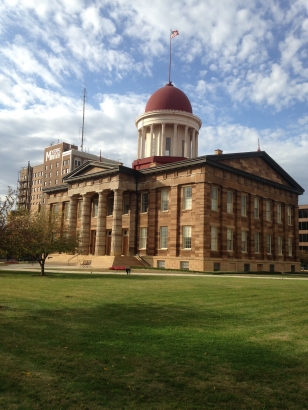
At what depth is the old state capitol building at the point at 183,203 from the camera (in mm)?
43281

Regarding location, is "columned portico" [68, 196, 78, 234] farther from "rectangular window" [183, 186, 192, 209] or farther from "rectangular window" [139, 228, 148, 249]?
"rectangular window" [183, 186, 192, 209]

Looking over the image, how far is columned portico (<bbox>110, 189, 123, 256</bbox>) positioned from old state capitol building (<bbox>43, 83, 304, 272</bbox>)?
12cm

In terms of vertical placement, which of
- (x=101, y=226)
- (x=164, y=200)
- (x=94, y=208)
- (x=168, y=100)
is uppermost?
(x=168, y=100)

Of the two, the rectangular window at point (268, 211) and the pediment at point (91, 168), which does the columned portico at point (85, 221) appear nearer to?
Answer: the pediment at point (91, 168)

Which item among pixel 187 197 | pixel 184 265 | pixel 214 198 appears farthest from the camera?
pixel 187 197

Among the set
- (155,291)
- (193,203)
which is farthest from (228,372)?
(193,203)

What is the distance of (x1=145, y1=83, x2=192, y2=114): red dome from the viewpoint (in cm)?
5794

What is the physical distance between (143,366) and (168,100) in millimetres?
54066

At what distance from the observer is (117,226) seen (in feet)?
153

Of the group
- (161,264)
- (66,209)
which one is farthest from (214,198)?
(66,209)

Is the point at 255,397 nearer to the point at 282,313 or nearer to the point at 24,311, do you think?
the point at 282,313

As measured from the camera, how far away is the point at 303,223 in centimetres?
10519

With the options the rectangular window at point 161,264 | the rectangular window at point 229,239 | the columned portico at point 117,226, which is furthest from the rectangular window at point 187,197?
the columned portico at point 117,226

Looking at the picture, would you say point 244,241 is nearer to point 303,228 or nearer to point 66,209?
point 66,209
